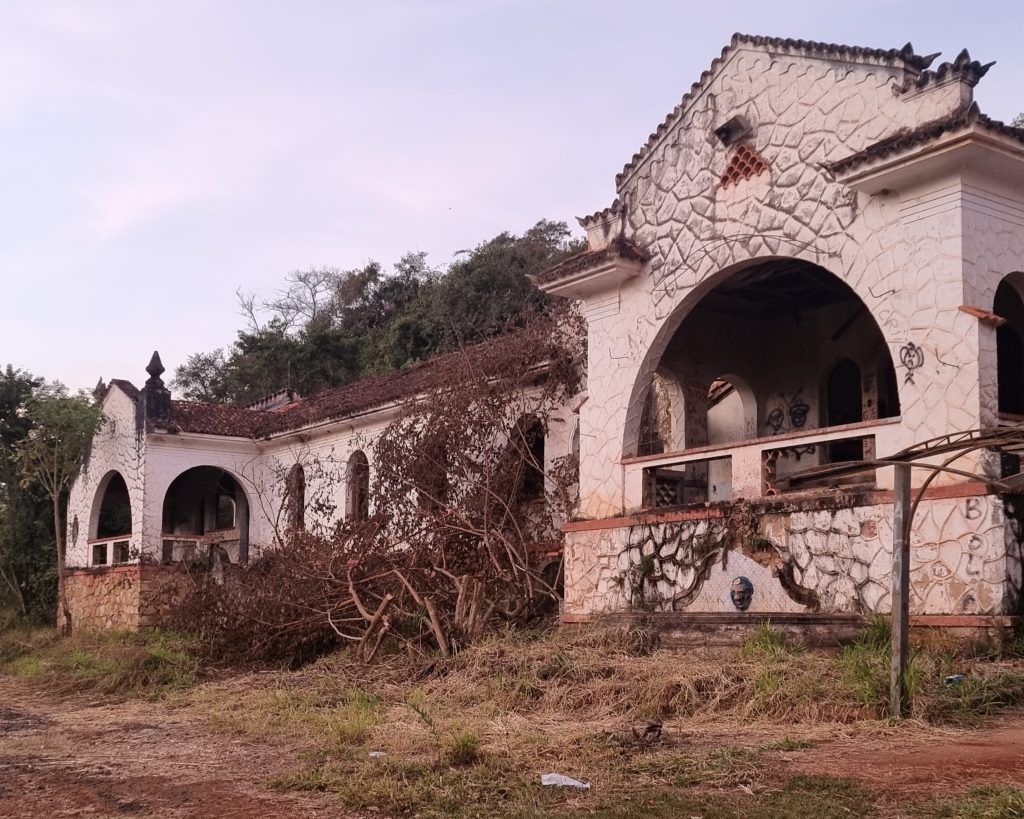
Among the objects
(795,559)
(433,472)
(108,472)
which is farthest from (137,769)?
(108,472)

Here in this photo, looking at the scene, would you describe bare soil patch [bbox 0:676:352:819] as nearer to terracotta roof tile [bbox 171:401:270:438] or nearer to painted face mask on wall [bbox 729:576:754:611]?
painted face mask on wall [bbox 729:576:754:611]

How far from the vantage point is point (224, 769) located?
833 centimetres

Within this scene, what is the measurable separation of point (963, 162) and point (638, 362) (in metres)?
4.49

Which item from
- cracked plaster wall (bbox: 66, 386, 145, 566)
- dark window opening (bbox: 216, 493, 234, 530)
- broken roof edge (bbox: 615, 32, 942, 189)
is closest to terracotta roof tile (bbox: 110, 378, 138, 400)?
cracked plaster wall (bbox: 66, 386, 145, 566)

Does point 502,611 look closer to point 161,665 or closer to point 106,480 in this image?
point 161,665

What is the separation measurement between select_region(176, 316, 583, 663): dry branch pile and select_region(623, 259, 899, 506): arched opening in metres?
1.65

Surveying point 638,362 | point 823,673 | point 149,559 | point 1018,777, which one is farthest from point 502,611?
point 149,559

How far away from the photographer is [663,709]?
953cm

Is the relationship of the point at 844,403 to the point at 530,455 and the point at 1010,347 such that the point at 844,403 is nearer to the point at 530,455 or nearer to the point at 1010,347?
the point at 1010,347

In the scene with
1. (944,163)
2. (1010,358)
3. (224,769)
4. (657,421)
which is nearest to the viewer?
(224,769)

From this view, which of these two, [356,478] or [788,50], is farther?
[356,478]

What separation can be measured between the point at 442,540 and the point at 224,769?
667cm

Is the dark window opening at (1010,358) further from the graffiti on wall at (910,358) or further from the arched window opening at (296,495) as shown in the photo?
the arched window opening at (296,495)

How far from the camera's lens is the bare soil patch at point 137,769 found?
22.7 feet
